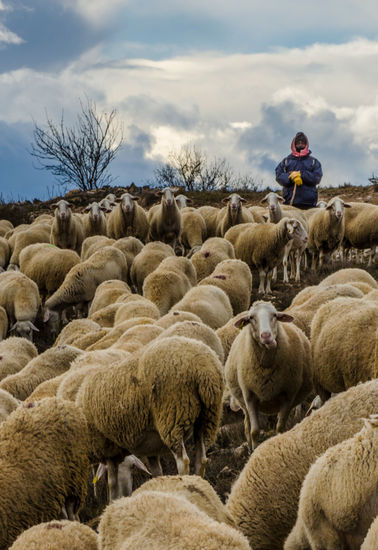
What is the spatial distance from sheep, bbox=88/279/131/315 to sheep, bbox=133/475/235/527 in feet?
31.0

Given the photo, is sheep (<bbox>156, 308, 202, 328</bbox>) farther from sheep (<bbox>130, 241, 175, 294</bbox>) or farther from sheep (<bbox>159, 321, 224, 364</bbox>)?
sheep (<bbox>130, 241, 175, 294</bbox>)

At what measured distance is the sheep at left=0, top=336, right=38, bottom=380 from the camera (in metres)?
10.6

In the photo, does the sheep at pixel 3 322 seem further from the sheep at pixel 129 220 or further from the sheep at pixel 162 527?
the sheep at pixel 162 527

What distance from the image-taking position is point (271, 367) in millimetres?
7141

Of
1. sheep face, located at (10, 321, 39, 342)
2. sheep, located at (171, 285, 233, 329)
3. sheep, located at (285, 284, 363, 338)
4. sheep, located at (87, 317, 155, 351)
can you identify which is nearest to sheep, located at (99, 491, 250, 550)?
sheep, located at (285, 284, 363, 338)

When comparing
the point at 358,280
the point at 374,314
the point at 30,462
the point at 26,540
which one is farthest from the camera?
the point at 358,280

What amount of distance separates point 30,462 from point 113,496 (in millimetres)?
1364

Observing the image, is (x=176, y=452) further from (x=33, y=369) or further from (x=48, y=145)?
(x=48, y=145)

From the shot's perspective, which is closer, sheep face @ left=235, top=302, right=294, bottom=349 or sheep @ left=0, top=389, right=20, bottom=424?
sheep face @ left=235, top=302, right=294, bottom=349

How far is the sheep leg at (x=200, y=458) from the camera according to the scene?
235 inches

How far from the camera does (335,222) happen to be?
16.0 m

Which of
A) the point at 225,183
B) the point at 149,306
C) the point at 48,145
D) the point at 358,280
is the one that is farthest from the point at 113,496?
the point at 225,183

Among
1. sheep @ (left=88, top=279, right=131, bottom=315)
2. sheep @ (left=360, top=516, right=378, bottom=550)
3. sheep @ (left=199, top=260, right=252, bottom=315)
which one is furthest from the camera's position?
sheep @ (left=88, top=279, right=131, bottom=315)

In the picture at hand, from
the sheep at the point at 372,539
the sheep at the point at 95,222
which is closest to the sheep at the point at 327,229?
the sheep at the point at 95,222
